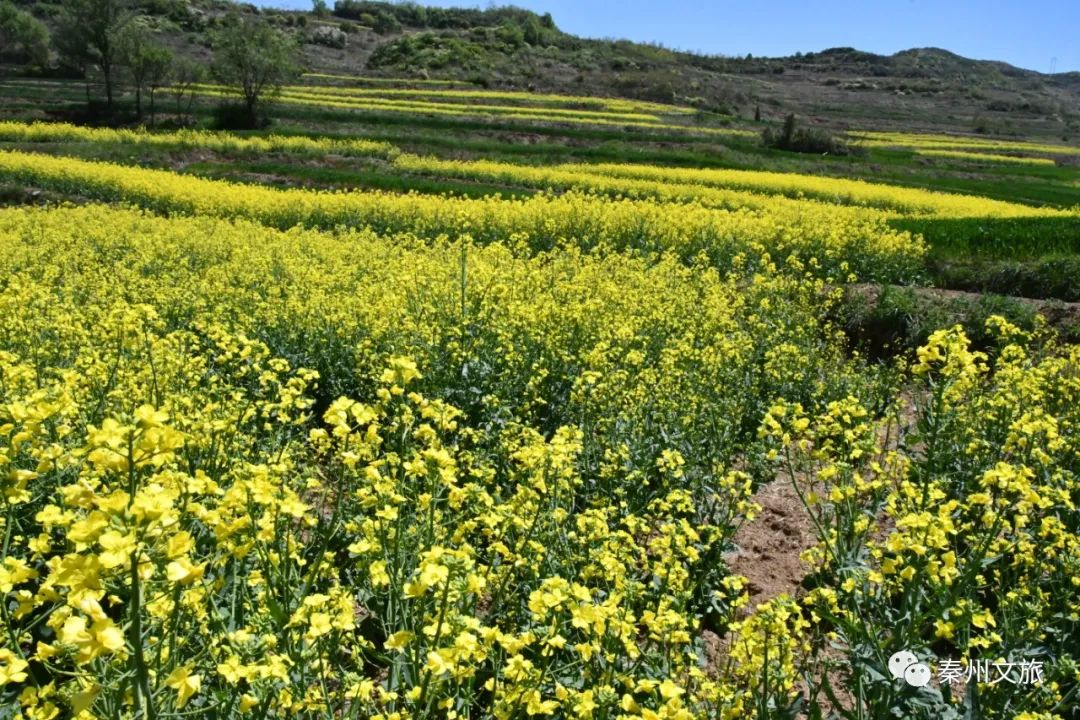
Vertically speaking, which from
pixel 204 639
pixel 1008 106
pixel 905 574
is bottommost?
pixel 204 639

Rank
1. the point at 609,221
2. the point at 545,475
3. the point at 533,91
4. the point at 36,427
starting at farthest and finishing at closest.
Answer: the point at 533,91 < the point at 609,221 < the point at 545,475 < the point at 36,427

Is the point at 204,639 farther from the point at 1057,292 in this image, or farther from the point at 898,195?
the point at 898,195

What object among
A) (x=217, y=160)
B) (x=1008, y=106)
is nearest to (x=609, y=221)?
(x=217, y=160)

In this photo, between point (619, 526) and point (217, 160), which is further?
point (217, 160)

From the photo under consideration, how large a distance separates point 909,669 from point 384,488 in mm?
2232

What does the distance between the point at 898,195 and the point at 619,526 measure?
22248 mm

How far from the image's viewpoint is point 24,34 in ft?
192

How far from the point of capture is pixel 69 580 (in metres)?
1.64

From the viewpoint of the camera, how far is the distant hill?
70.0m

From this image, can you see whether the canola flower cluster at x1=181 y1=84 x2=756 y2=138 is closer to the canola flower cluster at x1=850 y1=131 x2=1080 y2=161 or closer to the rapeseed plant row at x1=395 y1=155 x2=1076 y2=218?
the canola flower cluster at x1=850 y1=131 x2=1080 y2=161

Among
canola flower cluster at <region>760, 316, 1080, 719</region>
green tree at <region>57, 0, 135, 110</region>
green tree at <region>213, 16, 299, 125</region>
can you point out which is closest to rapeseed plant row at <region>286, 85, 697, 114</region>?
green tree at <region>213, 16, 299, 125</region>

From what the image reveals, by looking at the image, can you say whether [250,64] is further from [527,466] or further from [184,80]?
[527,466]

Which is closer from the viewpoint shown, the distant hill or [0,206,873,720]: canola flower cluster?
[0,206,873,720]: canola flower cluster

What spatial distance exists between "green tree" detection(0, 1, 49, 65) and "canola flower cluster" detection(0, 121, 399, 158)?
33015 mm
